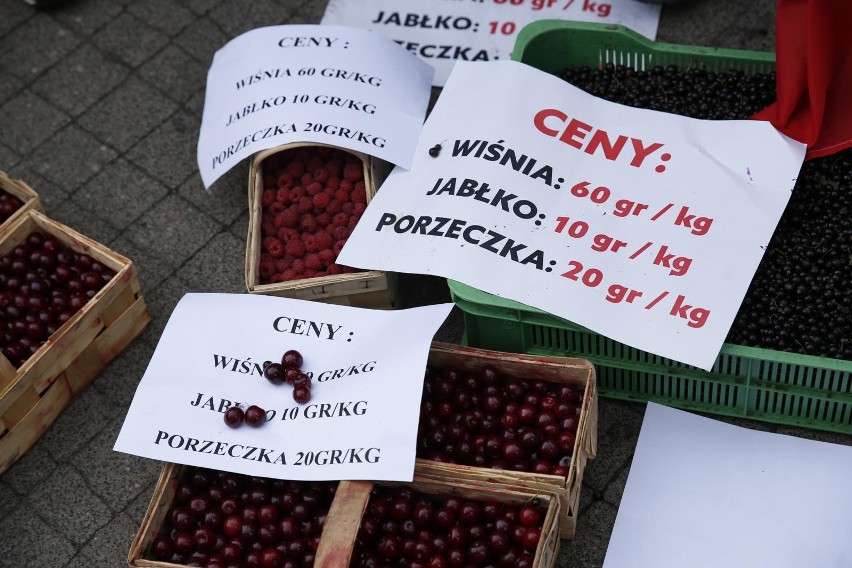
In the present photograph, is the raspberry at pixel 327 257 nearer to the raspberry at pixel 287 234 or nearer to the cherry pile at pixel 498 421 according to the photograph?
the raspberry at pixel 287 234

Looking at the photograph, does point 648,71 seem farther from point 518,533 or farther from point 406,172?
point 518,533

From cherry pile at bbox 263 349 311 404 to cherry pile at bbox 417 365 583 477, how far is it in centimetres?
31

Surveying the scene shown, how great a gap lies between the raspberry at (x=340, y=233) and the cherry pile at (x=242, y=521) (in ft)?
2.56

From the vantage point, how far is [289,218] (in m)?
3.33

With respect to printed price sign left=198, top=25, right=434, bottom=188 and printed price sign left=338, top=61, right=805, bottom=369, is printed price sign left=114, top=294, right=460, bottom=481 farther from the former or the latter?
printed price sign left=198, top=25, right=434, bottom=188

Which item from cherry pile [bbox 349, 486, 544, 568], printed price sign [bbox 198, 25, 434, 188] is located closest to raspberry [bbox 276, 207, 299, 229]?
printed price sign [bbox 198, 25, 434, 188]

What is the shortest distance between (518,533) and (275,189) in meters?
1.37

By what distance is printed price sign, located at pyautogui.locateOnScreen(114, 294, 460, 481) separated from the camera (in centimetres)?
276

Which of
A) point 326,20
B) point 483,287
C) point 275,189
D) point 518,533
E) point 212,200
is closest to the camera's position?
point 518,533

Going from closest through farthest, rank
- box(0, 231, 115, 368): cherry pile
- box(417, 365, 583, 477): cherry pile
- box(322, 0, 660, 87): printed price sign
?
box(417, 365, 583, 477): cherry pile
box(0, 231, 115, 368): cherry pile
box(322, 0, 660, 87): printed price sign

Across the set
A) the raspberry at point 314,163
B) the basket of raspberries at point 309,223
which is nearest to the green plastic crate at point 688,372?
the basket of raspberries at point 309,223

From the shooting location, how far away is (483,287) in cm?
297

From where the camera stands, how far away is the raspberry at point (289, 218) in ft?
10.9

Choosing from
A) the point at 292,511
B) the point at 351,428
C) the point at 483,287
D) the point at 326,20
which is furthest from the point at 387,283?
the point at 326,20
